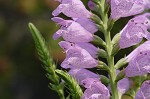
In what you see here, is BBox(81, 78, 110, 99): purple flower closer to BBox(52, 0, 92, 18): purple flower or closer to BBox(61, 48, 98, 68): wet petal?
BBox(61, 48, 98, 68): wet petal

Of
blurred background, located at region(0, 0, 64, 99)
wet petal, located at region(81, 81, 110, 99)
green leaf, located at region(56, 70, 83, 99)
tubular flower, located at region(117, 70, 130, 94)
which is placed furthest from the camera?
blurred background, located at region(0, 0, 64, 99)

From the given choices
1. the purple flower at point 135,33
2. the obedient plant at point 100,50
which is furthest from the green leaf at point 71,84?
the purple flower at point 135,33

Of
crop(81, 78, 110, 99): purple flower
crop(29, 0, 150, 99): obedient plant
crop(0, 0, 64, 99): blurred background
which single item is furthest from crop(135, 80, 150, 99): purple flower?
crop(0, 0, 64, 99): blurred background

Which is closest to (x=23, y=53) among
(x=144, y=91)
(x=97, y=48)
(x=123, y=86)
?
(x=123, y=86)

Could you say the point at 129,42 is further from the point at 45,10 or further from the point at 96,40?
the point at 45,10

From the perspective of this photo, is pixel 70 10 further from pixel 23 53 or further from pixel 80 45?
pixel 23 53
